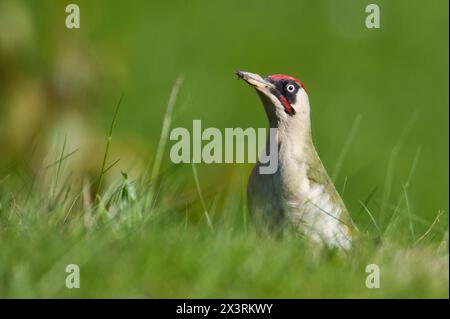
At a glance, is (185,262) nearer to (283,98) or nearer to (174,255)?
(174,255)

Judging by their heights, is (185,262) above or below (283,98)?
below

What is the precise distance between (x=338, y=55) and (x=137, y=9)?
2828mm

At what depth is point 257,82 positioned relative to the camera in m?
5.54

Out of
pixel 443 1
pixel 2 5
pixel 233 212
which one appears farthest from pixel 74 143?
pixel 443 1

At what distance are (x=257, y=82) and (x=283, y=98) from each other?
0.56 ft

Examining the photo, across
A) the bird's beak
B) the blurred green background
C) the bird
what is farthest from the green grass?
the blurred green background

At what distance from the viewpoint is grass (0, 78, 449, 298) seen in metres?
4.05

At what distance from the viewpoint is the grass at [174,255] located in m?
4.05

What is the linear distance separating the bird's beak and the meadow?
36 centimetres

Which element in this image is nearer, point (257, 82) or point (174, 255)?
point (174, 255)

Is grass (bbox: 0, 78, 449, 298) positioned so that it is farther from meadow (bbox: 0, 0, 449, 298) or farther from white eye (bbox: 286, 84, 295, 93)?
white eye (bbox: 286, 84, 295, 93)

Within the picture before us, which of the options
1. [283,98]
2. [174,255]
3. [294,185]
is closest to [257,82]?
[283,98]

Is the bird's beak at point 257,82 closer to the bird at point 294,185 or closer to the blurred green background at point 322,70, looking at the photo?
the bird at point 294,185
